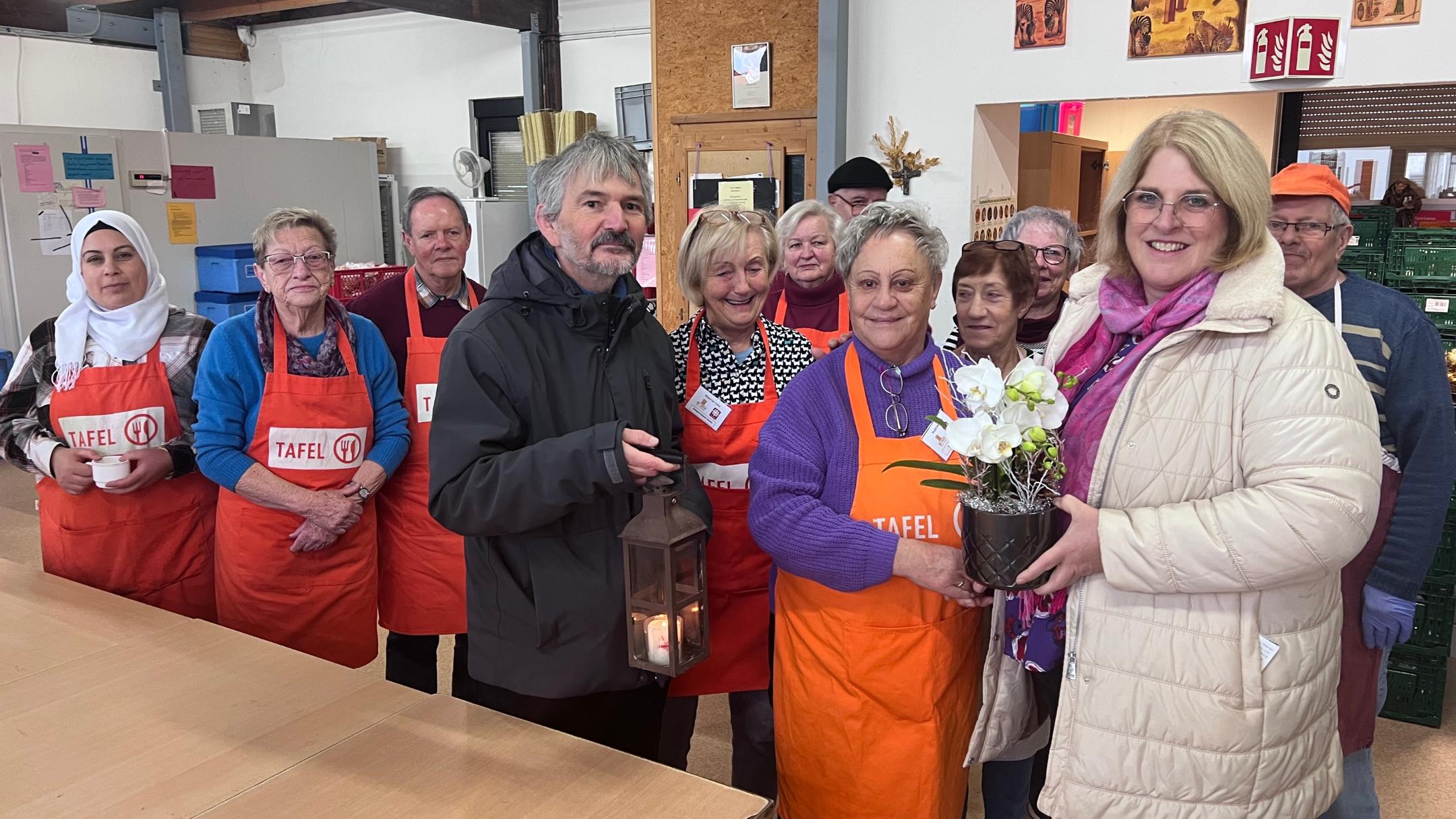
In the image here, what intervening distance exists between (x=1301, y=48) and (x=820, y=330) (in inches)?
89.5

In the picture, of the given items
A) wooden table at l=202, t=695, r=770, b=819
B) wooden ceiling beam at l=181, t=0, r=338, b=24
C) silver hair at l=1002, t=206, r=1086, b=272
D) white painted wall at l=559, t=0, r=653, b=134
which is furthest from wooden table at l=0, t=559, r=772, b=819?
wooden ceiling beam at l=181, t=0, r=338, b=24

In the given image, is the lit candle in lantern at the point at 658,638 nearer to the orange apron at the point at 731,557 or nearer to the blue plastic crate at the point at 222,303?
the orange apron at the point at 731,557

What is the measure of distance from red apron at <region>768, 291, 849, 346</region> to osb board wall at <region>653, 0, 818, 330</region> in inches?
87.0

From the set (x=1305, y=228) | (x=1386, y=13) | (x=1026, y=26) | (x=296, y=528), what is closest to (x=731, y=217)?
(x=1305, y=228)

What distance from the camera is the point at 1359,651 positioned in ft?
6.56

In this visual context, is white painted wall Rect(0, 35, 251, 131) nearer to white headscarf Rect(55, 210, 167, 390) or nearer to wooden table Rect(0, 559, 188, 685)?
white headscarf Rect(55, 210, 167, 390)

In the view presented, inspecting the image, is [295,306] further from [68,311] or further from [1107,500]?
[1107,500]

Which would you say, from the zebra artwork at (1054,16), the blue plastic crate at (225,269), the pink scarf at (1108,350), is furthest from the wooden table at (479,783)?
the blue plastic crate at (225,269)

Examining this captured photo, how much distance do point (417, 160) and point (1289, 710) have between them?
9.25m

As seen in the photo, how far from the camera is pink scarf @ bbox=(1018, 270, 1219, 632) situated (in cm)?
145

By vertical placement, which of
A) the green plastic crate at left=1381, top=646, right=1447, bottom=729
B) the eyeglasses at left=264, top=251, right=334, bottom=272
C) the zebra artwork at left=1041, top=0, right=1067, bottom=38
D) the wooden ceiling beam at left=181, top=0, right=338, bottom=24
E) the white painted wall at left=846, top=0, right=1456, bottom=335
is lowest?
the green plastic crate at left=1381, top=646, right=1447, bottom=729

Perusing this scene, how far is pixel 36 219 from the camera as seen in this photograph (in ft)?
19.5

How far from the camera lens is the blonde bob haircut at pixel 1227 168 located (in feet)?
4.61

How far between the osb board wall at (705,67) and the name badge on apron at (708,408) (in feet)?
10.4
